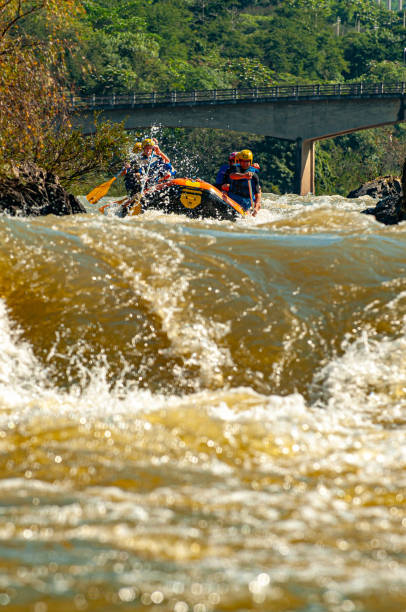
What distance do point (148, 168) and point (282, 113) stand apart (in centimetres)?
3394

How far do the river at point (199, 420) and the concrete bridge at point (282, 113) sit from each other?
1612 inches

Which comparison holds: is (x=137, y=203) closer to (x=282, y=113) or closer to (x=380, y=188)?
(x=380, y=188)

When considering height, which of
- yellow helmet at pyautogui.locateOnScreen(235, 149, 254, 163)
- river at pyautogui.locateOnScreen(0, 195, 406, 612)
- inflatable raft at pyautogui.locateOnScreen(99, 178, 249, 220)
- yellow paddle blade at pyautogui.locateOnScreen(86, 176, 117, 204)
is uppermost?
river at pyautogui.locateOnScreen(0, 195, 406, 612)

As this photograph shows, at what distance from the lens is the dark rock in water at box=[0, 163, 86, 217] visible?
12.9 m

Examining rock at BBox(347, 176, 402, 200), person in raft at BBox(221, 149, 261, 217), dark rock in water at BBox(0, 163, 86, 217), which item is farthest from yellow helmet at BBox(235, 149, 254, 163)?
rock at BBox(347, 176, 402, 200)

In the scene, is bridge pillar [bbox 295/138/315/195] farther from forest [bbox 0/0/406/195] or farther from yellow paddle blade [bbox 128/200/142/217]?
yellow paddle blade [bbox 128/200/142/217]

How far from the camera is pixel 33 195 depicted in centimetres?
1345

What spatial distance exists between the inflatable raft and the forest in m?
2.27

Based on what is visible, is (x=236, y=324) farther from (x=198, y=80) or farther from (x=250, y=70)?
(x=250, y=70)

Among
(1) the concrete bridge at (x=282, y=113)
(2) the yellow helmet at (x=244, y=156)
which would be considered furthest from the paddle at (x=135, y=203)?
(1) the concrete bridge at (x=282, y=113)

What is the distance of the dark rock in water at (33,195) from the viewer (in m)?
12.9

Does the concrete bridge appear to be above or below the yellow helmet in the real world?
below

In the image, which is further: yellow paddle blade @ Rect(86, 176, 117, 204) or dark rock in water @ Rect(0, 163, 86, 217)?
yellow paddle blade @ Rect(86, 176, 117, 204)

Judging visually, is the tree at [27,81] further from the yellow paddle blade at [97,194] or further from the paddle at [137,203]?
the yellow paddle blade at [97,194]
